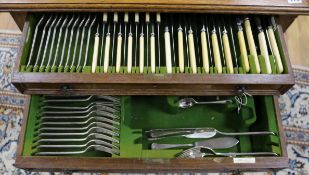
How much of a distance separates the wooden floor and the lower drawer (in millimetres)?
436

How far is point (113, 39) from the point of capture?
31.7 inches

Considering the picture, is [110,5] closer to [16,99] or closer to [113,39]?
[113,39]

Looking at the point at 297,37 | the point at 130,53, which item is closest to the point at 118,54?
the point at 130,53

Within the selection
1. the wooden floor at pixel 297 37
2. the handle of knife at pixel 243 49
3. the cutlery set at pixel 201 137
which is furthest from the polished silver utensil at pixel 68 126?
the wooden floor at pixel 297 37

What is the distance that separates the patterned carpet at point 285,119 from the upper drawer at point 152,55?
14.7 inches

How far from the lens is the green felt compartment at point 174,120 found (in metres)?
0.80

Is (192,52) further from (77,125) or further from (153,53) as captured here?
(77,125)

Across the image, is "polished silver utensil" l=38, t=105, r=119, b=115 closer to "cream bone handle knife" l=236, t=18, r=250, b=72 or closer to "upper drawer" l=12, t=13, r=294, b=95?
"upper drawer" l=12, t=13, r=294, b=95

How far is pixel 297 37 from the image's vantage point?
48.8 inches

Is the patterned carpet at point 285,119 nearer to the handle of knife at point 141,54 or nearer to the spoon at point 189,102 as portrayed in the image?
the spoon at point 189,102

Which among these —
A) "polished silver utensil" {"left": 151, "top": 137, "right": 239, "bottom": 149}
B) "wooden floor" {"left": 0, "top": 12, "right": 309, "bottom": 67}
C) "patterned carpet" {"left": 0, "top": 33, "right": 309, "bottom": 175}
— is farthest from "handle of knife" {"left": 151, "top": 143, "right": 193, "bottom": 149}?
"wooden floor" {"left": 0, "top": 12, "right": 309, "bottom": 67}

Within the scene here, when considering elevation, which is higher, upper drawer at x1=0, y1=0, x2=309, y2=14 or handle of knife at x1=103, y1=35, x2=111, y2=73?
upper drawer at x1=0, y1=0, x2=309, y2=14

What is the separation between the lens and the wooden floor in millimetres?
1197

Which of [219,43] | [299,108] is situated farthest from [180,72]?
[299,108]
